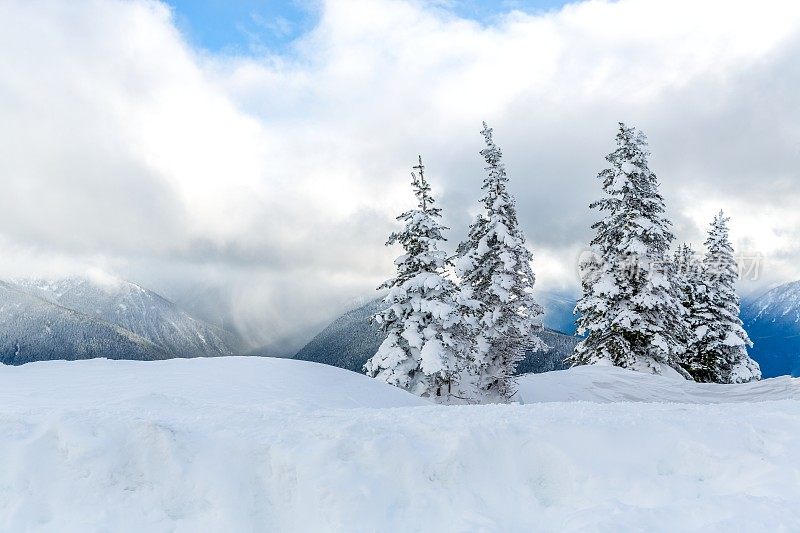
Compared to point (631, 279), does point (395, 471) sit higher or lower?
lower

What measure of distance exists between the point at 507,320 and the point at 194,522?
68.2 feet

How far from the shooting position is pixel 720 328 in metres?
32.6

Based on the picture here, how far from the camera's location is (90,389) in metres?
9.51

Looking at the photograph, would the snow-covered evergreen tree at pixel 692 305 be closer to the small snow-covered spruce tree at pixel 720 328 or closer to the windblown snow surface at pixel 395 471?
the small snow-covered spruce tree at pixel 720 328

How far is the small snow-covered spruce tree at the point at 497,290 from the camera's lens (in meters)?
24.1

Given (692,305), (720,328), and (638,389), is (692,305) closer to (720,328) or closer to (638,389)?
(720,328)

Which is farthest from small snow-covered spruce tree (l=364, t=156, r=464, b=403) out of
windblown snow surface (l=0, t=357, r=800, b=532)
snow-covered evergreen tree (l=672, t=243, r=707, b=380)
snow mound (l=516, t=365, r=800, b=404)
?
snow-covered evergreen tree (l=672, t=243, r=707, b=380)

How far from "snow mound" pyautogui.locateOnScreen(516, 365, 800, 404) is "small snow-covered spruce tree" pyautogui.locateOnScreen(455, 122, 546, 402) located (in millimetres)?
1647

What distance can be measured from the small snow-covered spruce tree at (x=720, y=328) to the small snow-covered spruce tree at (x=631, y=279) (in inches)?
312

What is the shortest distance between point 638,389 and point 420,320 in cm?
966

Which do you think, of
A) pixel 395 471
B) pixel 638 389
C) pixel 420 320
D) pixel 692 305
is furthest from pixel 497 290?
pixel 395 471

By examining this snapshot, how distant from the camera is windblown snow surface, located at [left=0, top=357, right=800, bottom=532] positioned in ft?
15.6

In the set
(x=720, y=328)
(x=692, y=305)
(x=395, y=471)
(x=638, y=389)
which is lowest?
(x=638, y=389)

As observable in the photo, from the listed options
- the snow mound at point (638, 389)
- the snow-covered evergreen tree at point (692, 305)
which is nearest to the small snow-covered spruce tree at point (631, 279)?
the snow mound at point (638, 389)
